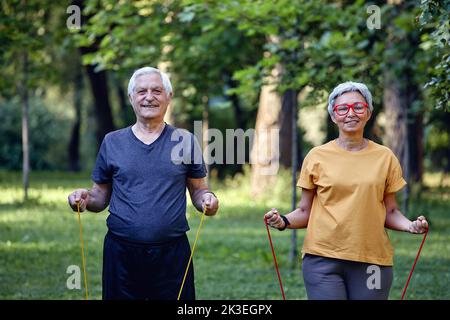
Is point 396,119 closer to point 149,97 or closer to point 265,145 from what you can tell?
point 265,145

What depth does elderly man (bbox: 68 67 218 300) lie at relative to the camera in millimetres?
5848

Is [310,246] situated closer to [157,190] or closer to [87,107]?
[157,190]

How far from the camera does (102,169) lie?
6.04m

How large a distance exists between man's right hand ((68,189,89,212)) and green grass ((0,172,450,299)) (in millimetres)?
4190

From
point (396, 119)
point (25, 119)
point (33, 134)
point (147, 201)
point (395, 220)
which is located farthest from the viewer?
point (33, 134)

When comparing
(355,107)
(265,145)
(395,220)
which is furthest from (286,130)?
(355,107)

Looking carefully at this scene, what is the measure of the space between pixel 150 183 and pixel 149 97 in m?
0.51

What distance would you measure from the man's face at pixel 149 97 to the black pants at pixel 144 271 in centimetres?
76

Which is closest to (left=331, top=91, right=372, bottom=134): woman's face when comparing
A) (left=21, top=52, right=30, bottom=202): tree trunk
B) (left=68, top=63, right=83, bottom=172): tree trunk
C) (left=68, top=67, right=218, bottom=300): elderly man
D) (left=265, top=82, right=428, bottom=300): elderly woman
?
(left=265, top=82, right=428, bottom=300): elderly woman

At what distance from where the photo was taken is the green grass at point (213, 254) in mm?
10648

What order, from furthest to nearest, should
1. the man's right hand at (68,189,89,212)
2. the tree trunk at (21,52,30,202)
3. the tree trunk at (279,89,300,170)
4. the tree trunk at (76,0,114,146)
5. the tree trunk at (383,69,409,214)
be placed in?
the tree trunk at (76,0,114,146)
the tree trunk at (279,89,300,170)
the tree trunk at (21,52,30,202)
the tree trunk at (383,69,409,214)
the man's right hand at (68,189,89,212)

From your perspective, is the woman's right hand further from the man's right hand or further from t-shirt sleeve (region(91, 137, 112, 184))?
the man's right hand

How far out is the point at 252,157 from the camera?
2361 cm
